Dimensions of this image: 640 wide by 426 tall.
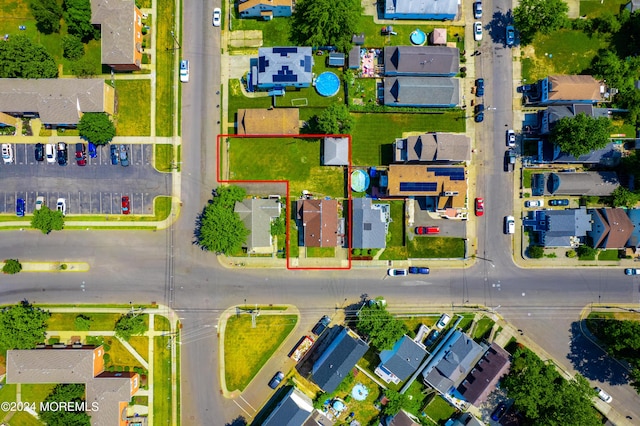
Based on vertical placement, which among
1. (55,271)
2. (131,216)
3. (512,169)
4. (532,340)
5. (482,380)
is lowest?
(482,380)

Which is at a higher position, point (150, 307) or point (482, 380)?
point (150, 307)

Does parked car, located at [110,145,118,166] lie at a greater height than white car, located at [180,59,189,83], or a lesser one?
lesser

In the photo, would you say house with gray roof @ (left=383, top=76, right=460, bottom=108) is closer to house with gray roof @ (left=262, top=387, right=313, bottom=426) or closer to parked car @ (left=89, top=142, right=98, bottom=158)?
parked car @ (left=89, top=142, right=98, bottom=158)

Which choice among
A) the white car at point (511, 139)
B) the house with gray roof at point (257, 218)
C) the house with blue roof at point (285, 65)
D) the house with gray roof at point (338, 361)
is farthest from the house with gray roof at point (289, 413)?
the white car at point (511, 139)

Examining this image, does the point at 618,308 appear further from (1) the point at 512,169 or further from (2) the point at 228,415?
(2) the point at 228,415

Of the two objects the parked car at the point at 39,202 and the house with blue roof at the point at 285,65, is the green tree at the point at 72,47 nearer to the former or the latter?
the parked car at the point at 39,202

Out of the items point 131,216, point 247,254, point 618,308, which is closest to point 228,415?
point 247,254

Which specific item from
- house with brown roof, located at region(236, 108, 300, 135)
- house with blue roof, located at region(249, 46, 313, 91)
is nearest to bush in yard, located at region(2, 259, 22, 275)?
house with brown roof, located at region(236, 108, 300, 135)
